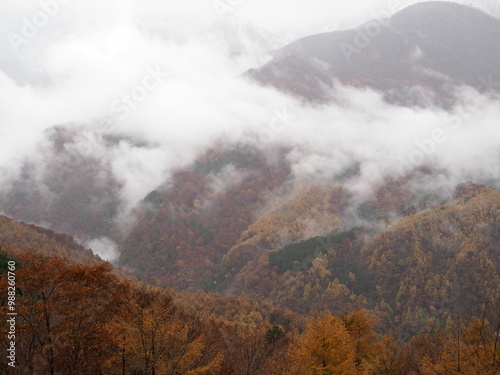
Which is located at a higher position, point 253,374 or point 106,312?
point 106,312

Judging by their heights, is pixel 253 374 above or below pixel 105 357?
below

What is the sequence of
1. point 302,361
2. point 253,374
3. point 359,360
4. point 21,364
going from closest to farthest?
point 21,364
point 253,374
point 302,361
point 359,360

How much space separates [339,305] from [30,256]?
194085 millimetres

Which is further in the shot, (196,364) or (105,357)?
(196,364)

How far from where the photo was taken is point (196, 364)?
33.1 m

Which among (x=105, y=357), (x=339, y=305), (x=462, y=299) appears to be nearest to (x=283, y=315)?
(x=339, y=305)

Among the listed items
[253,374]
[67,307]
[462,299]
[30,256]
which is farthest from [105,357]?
[462,299]

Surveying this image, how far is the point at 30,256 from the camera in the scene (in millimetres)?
24516

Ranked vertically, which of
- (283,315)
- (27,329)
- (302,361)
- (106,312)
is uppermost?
(27,329)

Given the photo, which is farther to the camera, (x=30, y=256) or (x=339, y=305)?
(x=339, y=305)

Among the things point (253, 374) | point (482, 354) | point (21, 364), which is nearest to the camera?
point (21, 364)

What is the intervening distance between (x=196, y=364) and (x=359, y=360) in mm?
26788

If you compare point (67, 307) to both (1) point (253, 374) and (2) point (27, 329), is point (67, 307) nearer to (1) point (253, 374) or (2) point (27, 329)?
(2) point (27, 329)

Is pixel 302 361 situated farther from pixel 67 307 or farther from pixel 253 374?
pixel 67 307
